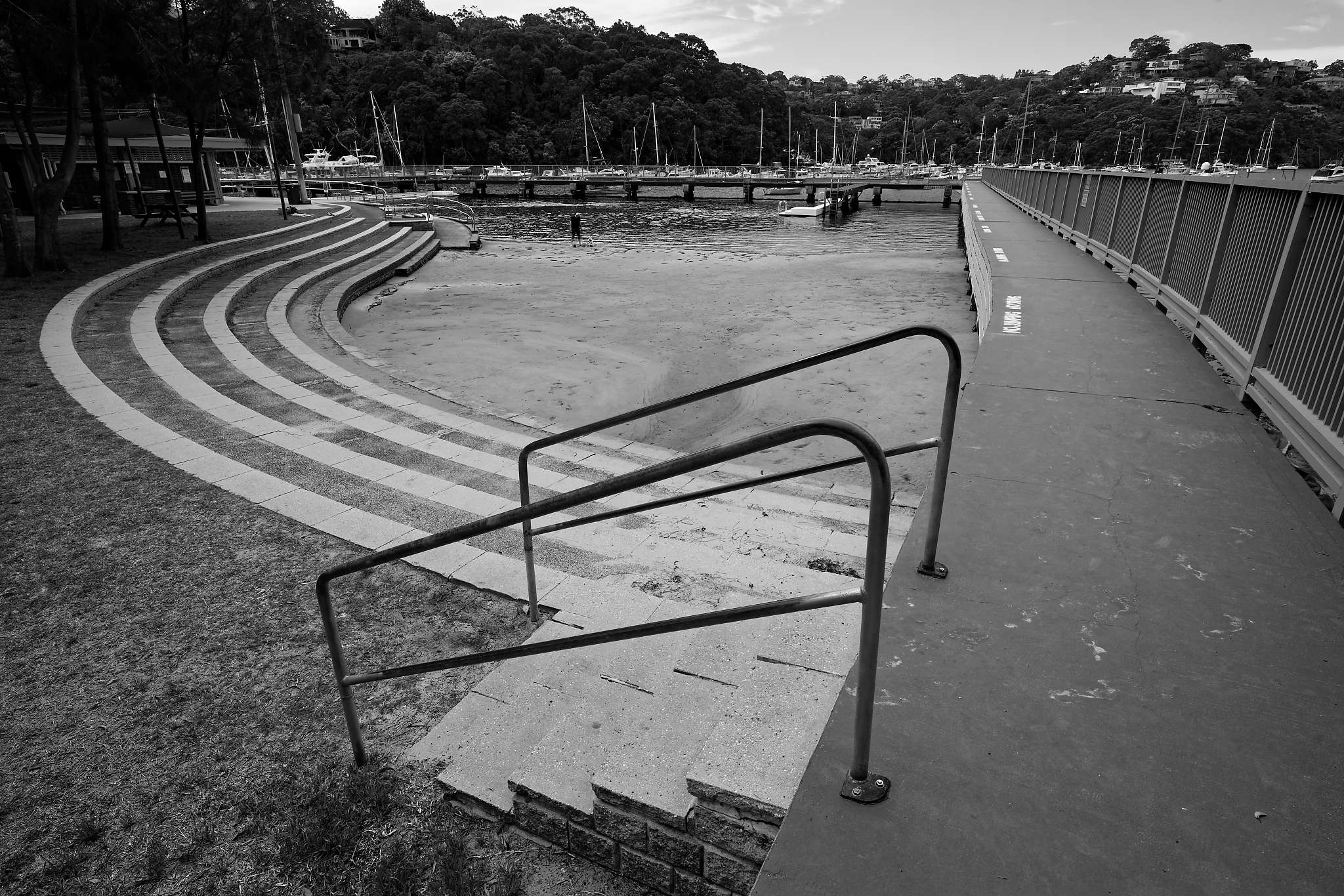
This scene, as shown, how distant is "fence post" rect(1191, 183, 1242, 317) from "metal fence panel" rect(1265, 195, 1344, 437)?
6.37 feet

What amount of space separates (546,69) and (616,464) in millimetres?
127800

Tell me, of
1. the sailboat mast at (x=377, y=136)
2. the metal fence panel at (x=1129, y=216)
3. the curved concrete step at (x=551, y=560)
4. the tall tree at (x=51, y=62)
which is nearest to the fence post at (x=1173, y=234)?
the metal fence panel at (x=1129, y=216)

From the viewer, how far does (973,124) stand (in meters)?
134

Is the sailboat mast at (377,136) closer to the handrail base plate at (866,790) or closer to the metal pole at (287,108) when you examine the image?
the metal pole at (287,108)

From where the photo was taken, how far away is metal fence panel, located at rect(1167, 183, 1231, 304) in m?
6.66

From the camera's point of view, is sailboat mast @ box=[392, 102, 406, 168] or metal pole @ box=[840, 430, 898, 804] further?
sailboat mast @ box=[392, 102, 406, 168]

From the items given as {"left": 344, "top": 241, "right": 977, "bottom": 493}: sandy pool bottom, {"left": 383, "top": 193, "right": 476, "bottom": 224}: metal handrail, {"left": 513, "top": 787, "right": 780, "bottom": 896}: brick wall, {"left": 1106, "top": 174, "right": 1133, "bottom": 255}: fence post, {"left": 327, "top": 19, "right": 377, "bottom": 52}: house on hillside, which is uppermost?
{"left": 327, "top": 19, "right": 377, "bottom": 52}: house on hillside

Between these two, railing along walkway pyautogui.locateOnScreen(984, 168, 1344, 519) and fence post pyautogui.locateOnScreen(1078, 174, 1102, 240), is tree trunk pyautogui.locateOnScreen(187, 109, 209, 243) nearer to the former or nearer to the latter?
fence post pyautogui.locateOnScreen(1078, 174, 1102, 240)

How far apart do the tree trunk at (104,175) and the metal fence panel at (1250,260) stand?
69.4 feet

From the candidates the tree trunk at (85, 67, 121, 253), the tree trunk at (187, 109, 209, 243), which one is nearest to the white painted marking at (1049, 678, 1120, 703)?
the tree trunk at (85, 67, 121, 253)

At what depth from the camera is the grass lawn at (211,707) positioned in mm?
2762

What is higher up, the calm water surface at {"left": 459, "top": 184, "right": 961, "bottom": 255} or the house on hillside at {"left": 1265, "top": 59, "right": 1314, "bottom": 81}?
the house on hillside at {"left": 1265, "top": 59, "right": 1314, "bottom": 81}

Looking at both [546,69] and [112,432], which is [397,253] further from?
[546,69]

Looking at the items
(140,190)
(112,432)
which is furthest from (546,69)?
(112,432)
